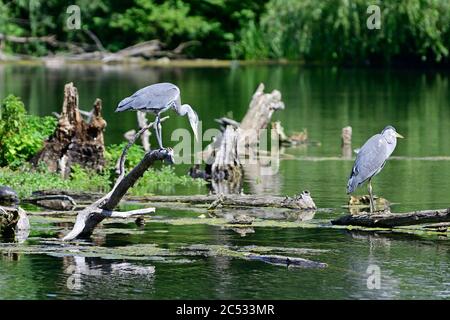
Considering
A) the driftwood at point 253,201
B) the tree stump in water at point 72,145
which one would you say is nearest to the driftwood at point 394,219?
the driftwood at point 253,201

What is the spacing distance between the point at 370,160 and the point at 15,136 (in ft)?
26.5

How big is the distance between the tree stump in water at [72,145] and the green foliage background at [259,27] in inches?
1562

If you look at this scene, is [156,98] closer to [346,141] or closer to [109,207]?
[109,207]

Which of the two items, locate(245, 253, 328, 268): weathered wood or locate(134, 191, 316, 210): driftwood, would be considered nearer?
locate(245, 253, 328, 268): weathered wood

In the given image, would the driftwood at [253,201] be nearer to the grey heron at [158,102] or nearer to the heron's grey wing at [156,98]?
the grey heron at [158,102]

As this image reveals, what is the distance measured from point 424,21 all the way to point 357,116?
21435 millimetres

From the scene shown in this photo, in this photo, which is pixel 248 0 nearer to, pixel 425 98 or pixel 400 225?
pixel 425 98

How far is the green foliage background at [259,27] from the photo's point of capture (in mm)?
63250

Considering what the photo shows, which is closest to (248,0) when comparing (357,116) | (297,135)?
(357,116)

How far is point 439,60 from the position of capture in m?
66.4

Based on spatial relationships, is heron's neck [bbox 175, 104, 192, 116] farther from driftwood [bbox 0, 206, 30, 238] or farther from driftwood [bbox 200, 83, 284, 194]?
driftwood [bbox 200, 83, 284, 194]

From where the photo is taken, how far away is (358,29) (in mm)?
63875

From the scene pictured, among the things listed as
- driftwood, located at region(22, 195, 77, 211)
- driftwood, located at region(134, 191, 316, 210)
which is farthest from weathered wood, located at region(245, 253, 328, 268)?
driftwood, located at region(22, 195, 77, 211)

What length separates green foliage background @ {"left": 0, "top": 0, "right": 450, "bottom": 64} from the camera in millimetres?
63250
